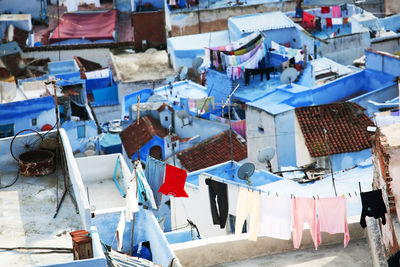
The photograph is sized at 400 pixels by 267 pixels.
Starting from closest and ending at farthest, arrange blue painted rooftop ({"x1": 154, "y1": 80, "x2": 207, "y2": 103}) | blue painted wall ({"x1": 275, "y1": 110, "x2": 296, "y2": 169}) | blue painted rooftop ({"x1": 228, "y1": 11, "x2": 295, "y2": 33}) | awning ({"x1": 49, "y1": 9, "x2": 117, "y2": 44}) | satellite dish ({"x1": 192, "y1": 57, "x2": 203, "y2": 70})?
blue painted wall ({"x1": 275, "y1": 110, "x2": 296, "y2": 169}), blue painted rooftop ({"x1": 154, "y1": 80, "x2": 207, "y2": 103}), blue painted rooftop ({"x1": 228, "y1": 11, "x2": 295, "y2": 33}), satellite dish ({"x1": 192, "y1": 57, "x2": 203, "y2": 70}), awning ({"x1": 49, "y1": 9, "x2": 117, "y2": 44})

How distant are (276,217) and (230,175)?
9938 mm

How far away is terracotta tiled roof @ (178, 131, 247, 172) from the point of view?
38.7m

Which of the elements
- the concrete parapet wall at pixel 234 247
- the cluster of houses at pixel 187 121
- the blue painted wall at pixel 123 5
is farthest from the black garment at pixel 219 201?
the blue painted wall at pixel 123 5

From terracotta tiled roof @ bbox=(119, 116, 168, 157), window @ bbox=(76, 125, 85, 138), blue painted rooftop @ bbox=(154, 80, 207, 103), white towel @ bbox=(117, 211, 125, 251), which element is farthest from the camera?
blue painted rooftop @ bbox=(154, 80, 207, 103)

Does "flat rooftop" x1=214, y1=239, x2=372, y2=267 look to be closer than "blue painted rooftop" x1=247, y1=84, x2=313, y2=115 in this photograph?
Yes

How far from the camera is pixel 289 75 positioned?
137ft

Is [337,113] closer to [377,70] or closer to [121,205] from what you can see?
[377,70]

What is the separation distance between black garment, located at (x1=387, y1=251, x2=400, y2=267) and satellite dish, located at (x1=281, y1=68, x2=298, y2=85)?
27039 mm

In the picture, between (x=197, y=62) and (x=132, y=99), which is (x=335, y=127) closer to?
(x=197, y=62)

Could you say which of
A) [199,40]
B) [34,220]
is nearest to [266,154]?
[34,220]

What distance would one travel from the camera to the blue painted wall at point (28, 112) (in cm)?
3791

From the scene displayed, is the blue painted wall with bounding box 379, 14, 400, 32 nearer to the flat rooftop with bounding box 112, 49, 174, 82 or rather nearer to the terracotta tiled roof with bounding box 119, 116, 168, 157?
the flat rooftop with bounding box 112, 49, 174, 82

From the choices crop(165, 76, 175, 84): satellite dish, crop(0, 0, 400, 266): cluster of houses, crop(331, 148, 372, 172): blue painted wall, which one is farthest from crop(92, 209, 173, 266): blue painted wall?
crop(165, 76, 175, 84): satellite dish

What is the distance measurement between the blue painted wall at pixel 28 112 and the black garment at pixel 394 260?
85.4ft
